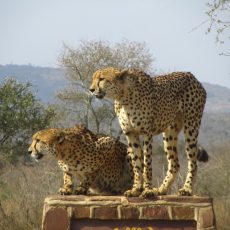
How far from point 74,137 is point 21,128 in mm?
11951

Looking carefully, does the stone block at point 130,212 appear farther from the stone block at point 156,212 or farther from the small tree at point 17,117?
the small tree at point 17,117

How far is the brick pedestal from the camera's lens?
24.3 feet

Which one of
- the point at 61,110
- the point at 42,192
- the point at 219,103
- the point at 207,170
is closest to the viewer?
the point at 42,192

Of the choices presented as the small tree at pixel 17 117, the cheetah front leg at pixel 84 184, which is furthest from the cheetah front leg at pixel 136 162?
the small tree at pixel 17 117

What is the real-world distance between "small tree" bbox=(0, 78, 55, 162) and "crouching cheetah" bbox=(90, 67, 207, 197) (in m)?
11.5

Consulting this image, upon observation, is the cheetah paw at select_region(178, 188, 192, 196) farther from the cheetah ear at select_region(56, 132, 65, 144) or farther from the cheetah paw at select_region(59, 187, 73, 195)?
the cheetah ear at select_region(56, 132, 65, 144)

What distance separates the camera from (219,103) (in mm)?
173375

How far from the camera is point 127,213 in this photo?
24.6 ft

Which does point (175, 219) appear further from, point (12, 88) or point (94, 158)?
point (12, 88)

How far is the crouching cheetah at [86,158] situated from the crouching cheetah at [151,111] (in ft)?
1.70

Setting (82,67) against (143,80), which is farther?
(82,67)

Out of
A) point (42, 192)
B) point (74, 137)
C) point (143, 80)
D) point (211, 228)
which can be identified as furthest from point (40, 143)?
point (42, 192)

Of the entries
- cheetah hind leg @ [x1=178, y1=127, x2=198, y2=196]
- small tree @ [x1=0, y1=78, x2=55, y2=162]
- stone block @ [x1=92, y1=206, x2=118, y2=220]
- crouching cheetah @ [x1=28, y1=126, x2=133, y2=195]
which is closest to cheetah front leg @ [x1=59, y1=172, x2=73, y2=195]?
crouching cheetah @ [x1=28, y1=126, x2=133, y2=195]

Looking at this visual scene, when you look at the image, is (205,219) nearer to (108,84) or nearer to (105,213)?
(105,213)
